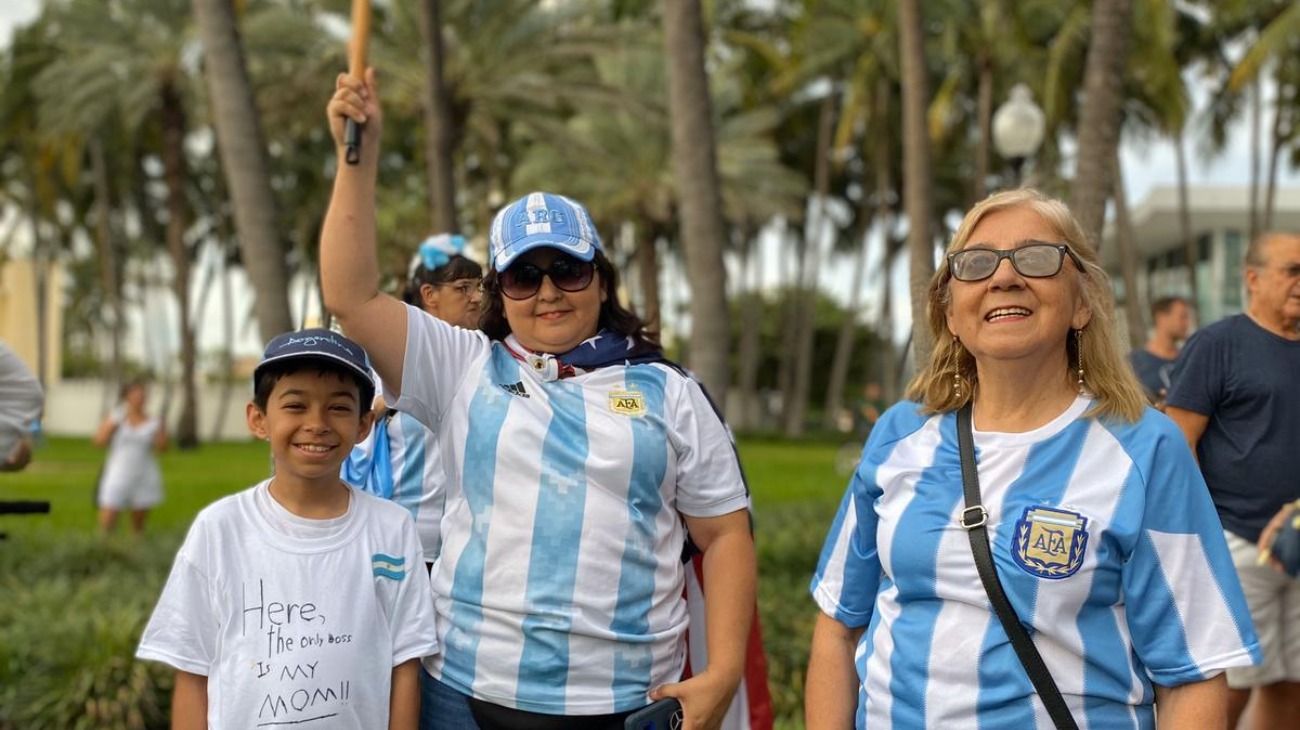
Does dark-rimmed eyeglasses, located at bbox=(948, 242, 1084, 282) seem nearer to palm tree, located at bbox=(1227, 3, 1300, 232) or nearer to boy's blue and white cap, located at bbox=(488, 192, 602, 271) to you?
boy's blue and white cap, located at bbox=(488, 192, 602, 271)

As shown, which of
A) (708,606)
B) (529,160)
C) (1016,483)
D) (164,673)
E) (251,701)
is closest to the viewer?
(1016,483)

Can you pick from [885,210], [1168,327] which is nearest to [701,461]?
[1168,327]

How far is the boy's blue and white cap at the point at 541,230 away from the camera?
9.23 ft

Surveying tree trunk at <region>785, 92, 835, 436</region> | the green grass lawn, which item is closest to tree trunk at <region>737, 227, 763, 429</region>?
tree trunk at <region>785, 92, 835, 436</region>

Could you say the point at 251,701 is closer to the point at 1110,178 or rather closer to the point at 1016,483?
the point at 1016,483

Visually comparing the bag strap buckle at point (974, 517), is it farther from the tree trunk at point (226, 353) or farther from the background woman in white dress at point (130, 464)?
the tree trunk at point (226, 353)

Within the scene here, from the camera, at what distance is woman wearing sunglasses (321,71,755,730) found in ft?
8.77

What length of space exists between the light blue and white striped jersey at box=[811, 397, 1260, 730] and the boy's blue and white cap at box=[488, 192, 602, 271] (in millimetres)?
956

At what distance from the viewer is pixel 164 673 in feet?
20.0

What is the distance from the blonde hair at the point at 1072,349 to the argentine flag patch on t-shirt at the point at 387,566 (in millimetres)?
1176

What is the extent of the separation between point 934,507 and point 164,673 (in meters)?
4.85

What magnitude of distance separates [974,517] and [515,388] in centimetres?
104

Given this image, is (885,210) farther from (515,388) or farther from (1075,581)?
(1075,581)

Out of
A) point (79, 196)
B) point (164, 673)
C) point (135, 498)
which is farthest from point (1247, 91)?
point (79, 196)
